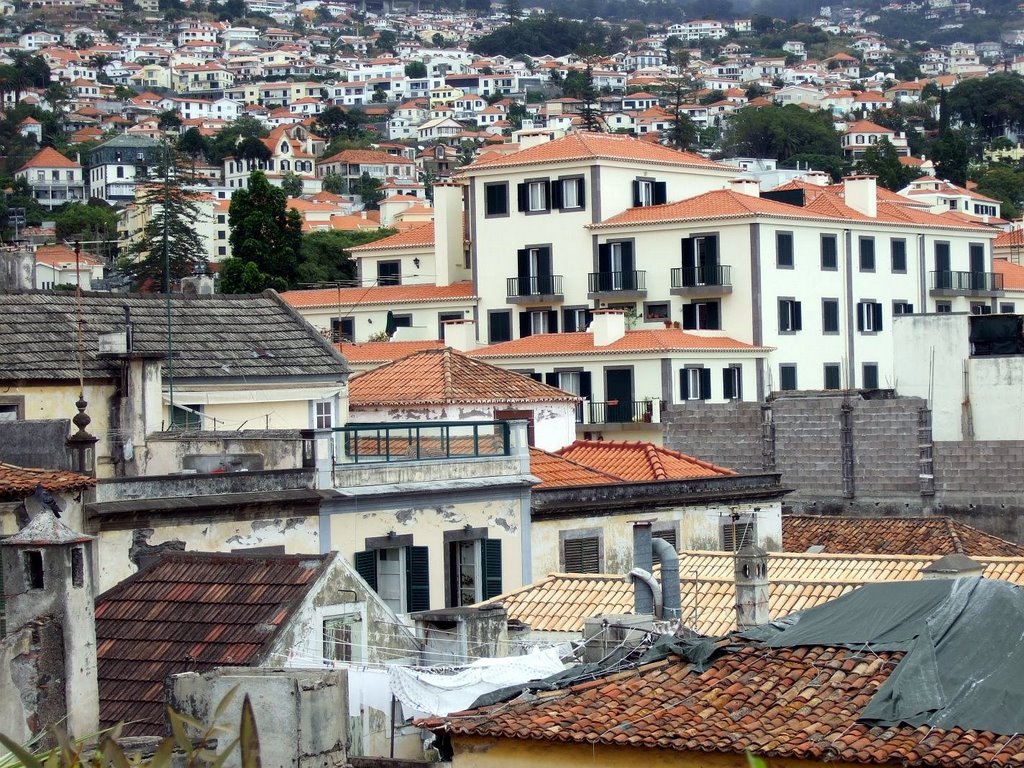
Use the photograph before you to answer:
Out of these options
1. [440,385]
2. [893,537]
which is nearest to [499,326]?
[440,385]

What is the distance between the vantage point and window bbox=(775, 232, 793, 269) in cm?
7094

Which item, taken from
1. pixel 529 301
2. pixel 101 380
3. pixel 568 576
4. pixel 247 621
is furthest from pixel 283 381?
pixel 529 301

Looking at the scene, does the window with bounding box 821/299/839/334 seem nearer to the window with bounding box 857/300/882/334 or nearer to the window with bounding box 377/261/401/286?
the window with bounding box 857/300/882/334

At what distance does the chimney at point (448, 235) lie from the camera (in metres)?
78.8

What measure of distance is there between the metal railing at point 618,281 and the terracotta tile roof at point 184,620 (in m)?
49.8

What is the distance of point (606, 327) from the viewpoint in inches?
2621

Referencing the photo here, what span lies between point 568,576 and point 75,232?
164877mm

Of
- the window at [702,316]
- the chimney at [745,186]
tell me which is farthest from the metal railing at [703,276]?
the chimney at [745,186]

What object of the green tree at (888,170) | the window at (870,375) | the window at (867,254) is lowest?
the window at (870,375)

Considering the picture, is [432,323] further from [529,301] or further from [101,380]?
[101,380]

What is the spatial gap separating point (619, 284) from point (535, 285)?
299 centimetres

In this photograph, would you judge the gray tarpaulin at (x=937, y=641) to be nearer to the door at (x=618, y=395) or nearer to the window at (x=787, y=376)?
the door at (x=618, y=395)

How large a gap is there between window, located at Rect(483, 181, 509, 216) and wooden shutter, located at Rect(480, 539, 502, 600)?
42132mm

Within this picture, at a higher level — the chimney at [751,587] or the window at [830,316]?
the window at [830,316]
